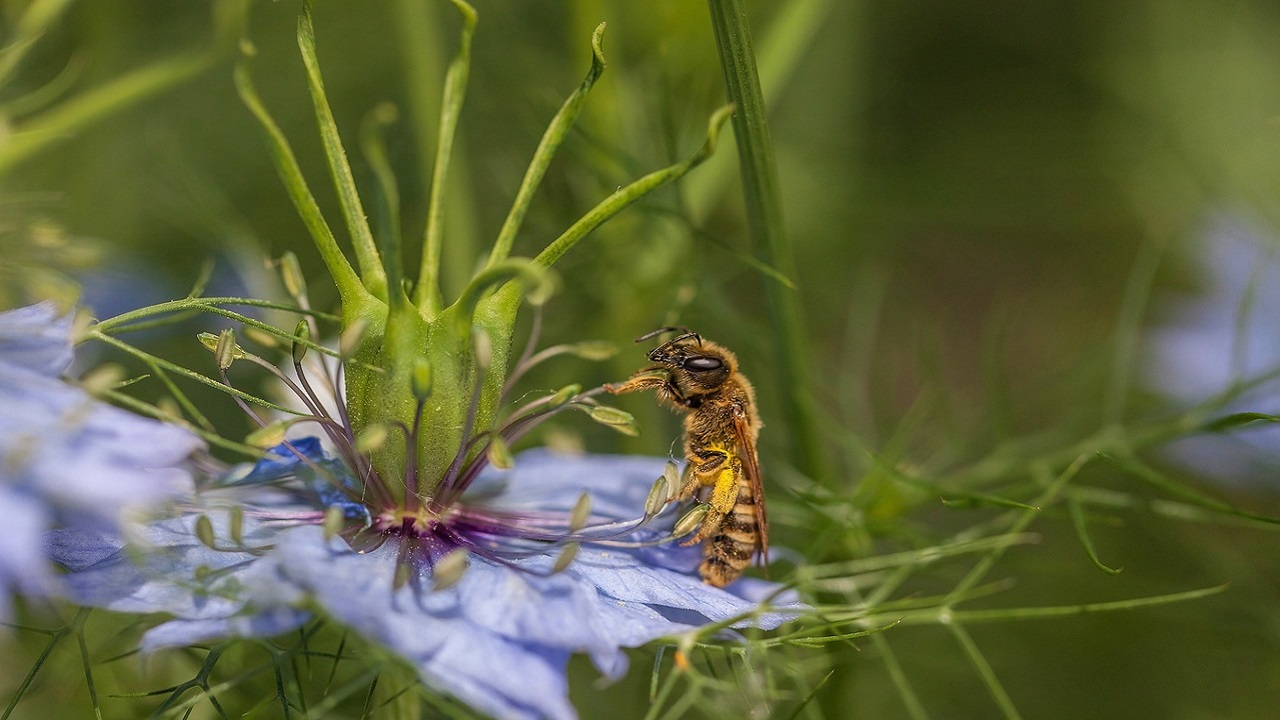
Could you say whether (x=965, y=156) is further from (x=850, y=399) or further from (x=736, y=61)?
(x=736, y=61)

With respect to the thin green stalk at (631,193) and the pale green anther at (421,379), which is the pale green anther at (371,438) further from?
the thin green stalk at (631,193)

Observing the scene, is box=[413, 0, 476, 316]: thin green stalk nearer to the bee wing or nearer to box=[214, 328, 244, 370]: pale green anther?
box=[214, 328, 244, 370]: pale green anther

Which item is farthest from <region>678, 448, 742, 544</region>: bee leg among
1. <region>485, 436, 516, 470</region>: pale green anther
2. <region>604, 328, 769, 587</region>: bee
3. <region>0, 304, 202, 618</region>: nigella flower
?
<region>0, 304, 202, 618</region>: nigella flower

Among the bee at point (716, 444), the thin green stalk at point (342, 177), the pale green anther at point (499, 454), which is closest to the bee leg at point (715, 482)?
the bee at point (716, 444)

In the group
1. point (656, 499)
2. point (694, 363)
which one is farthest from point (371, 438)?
point (694, 363)

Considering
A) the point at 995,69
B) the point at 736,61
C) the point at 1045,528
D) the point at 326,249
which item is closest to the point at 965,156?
the point at 995,69

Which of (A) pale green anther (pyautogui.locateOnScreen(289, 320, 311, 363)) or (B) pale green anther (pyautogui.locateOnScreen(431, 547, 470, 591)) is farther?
(A) pale green anther (pyautogui.locateOnScreen(289, 320, 311, 363))

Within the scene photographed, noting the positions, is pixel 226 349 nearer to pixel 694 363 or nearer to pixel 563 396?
pixel 563 396
